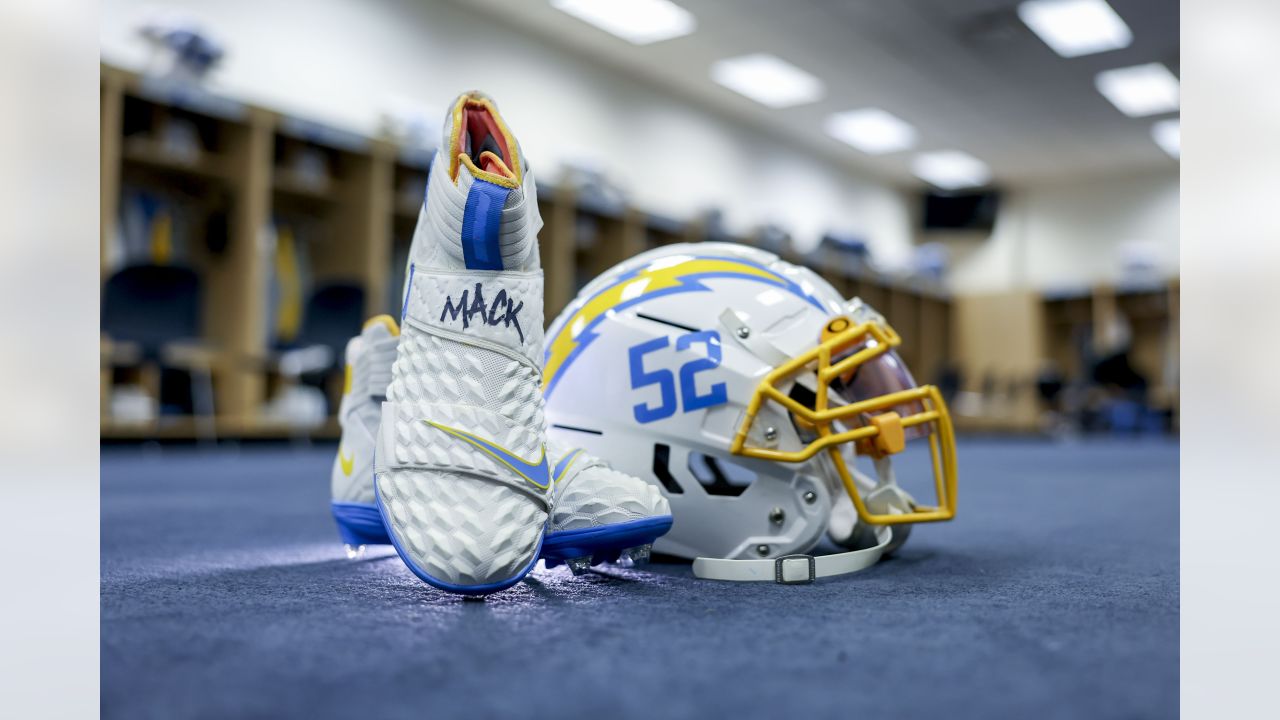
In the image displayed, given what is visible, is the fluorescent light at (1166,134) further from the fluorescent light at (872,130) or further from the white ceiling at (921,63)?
the fluorescent light at (872,130)

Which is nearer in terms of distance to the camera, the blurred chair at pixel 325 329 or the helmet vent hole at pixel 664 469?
the helmet vent hole at pixel 664 469

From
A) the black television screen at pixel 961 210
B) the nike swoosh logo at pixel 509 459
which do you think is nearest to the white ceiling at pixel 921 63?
the black television screen at pixel 961 210

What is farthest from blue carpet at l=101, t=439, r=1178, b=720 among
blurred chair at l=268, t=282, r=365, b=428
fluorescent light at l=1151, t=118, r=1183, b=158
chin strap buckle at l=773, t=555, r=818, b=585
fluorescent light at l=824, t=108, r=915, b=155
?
fluorescent light at l=1151, t=118, r=1183, b=158

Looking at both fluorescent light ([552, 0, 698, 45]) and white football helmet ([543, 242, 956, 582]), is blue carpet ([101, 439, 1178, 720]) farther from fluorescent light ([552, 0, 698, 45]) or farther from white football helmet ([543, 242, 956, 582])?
fluorescent light ([552, 0, 698, 45])

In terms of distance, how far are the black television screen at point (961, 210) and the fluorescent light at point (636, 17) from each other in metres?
5.51

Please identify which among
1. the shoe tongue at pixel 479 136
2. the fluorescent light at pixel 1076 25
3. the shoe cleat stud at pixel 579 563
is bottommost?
the shoe cleat stud at pixel 579 563

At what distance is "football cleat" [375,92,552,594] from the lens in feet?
2.67

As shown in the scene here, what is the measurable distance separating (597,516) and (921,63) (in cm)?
712

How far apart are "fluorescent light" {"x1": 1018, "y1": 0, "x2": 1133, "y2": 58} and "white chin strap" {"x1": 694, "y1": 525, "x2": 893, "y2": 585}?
239 inches

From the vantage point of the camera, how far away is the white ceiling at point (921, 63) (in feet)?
21.0

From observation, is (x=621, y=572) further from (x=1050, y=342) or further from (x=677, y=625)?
(x=1050, y=342)

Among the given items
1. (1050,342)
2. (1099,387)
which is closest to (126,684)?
(1099,387)

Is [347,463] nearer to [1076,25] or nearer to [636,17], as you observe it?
[636,17]
